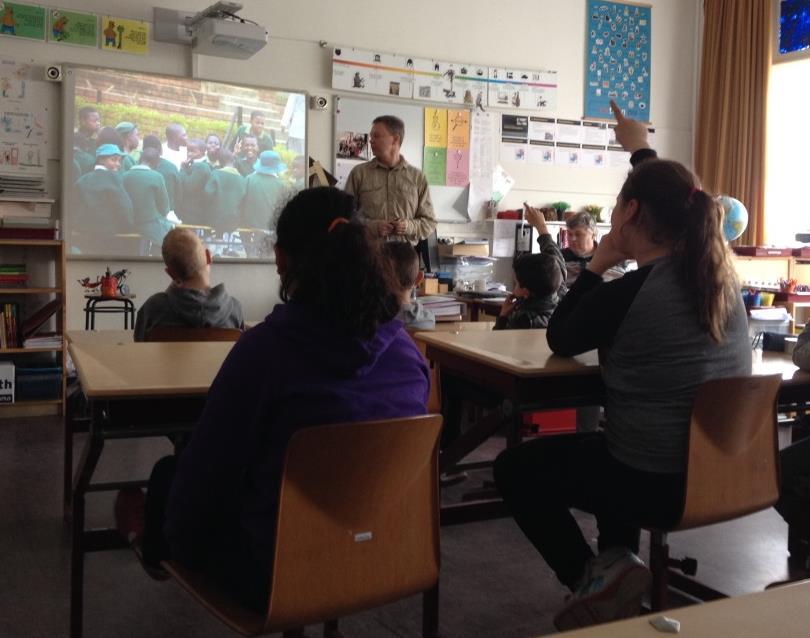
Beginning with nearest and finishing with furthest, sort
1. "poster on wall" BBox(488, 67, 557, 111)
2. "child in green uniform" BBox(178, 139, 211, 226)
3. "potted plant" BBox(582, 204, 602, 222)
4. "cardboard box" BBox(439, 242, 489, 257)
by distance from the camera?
"child in green uniform" BBox(178, 139, 211, 226) < "cardboard box" BBox(439, 242, 489, 257) < "poster on wall" BBox(488, 67, 557, 111) < "potted plant" BBox(582, 204, 602, 222)

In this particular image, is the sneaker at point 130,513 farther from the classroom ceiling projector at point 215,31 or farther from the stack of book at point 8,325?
the classroom ceiling projector at point 215,31

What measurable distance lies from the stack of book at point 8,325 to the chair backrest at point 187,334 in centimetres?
242

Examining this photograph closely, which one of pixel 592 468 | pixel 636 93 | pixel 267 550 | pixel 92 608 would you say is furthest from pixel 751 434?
pixel 636 93

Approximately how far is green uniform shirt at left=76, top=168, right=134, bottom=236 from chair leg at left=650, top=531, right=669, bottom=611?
4.12 m

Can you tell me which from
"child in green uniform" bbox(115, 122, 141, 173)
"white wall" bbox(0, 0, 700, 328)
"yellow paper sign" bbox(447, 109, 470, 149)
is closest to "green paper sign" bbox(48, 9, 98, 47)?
"white wall" bbox(0, 0, 700, 328)

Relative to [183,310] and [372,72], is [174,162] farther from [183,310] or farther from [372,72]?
[183,310]

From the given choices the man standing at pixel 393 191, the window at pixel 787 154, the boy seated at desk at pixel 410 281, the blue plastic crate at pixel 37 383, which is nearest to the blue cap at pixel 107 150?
the blue plastic crate at pixel 37 383

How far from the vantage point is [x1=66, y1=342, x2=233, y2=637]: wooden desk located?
6.23 feet

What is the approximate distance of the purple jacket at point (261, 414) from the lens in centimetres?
136

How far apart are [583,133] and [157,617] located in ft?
17.9

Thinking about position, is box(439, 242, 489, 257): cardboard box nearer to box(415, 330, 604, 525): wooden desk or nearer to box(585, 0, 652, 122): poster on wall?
box(585, 0, 652, 122): poster on wall

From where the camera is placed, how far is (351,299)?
4.63ft

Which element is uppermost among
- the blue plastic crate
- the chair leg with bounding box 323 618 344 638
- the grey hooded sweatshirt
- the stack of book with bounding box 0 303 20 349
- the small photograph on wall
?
the small photograph on wall

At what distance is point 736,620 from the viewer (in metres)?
0.71
